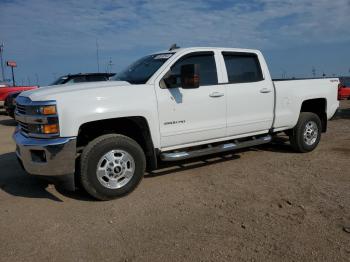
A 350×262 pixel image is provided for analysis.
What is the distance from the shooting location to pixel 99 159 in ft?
15.1

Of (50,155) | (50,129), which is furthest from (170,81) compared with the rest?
(50,155)

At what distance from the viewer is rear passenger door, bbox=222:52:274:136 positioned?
598cm

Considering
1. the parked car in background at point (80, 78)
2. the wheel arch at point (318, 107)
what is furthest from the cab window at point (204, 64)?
the parked car in background at point (80, 78)

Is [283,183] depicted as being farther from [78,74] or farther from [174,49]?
[78,74]

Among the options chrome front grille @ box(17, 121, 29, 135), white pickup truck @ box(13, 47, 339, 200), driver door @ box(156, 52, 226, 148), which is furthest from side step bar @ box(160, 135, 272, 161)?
chrome front grille @ box(17, 121, 29, 135)

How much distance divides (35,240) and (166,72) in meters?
2.78

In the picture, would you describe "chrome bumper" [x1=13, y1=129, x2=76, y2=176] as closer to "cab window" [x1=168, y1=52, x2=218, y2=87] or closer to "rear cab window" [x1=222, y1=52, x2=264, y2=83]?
"cab window" [x1=168, y1=52, x2=218, y2=87]

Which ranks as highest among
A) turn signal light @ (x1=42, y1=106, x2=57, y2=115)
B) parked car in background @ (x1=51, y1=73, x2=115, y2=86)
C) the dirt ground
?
parked car in background @ (x1=51, y1=73, x2=115, y2=86)

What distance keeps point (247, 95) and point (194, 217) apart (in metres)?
2.69

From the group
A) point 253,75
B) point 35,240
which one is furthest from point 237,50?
point 35,240

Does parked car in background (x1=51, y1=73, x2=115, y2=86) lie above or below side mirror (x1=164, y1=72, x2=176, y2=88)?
above

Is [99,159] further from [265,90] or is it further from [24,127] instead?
[265,90]

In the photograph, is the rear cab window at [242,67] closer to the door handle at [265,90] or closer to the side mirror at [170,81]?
the door handle at [265,90]

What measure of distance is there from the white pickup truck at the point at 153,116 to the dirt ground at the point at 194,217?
1.39ft
